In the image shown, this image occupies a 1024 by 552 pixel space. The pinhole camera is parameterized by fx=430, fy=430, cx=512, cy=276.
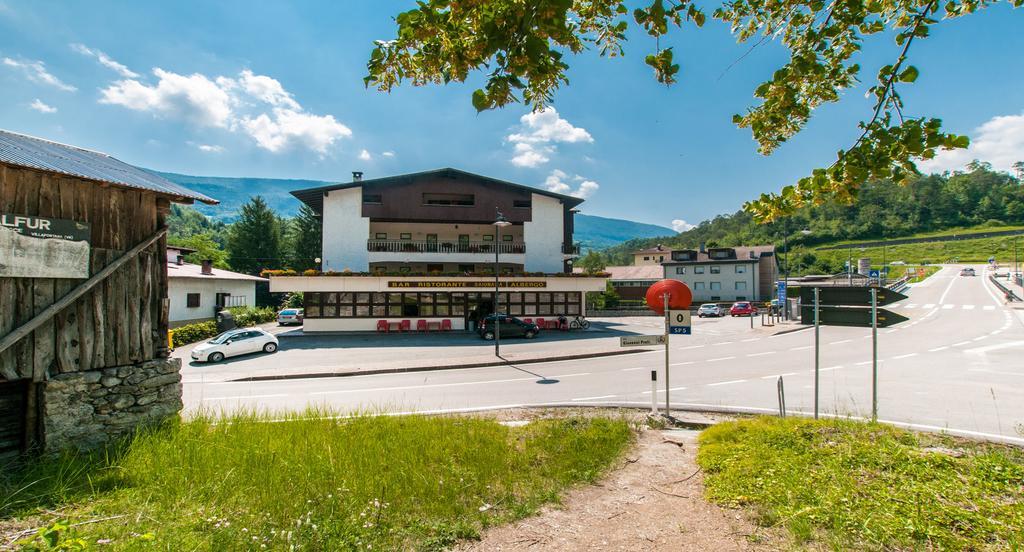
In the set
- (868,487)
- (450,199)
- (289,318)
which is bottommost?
(289,318)

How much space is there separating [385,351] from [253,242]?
166 feet

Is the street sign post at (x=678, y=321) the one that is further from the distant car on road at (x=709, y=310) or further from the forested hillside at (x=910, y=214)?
the forested hillside at (x=910, y=214)

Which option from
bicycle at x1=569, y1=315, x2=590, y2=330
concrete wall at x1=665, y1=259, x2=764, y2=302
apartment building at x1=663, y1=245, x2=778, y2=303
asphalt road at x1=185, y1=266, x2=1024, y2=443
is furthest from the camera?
apartment building at x1=663, y1=245, x2=778, y2=303

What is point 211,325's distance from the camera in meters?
25.7

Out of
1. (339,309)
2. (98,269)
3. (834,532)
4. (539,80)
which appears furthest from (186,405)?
(339,309)

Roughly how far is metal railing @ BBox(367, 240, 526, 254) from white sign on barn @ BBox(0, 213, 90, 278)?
25.3 m

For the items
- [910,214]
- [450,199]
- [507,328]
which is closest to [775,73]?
[507,328]

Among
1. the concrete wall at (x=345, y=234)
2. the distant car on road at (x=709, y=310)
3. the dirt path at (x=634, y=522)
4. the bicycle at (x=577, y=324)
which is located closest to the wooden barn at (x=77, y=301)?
the dirt path at (x=634, y=522)

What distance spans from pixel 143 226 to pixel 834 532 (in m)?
10.2

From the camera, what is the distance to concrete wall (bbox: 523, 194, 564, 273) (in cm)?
3412

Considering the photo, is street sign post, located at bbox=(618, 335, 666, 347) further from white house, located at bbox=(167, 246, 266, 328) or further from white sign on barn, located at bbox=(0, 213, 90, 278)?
white house, located at bbox=(167, 246, 266, 328)

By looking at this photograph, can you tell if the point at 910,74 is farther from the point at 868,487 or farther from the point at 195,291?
the point at 195,291

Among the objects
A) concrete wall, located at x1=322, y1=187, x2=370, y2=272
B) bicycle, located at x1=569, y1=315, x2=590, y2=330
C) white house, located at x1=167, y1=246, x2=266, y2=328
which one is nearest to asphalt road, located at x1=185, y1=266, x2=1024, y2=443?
bicycle, located at x1=569, y1=315, x2=590, y2=330

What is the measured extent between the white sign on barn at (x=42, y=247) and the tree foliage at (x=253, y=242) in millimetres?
60271
